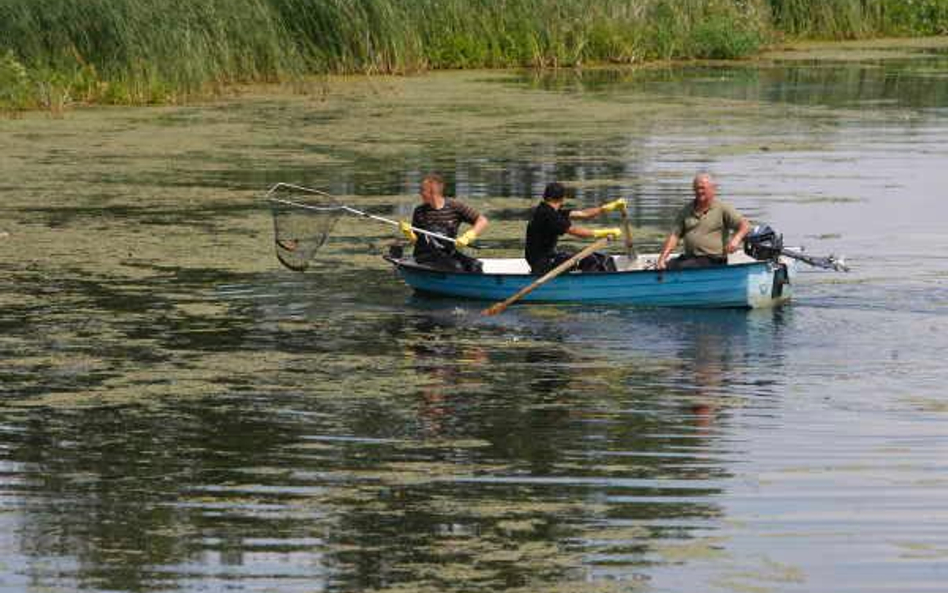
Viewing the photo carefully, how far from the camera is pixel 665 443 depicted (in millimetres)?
11414

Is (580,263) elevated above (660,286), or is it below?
above

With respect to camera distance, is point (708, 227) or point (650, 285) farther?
point (708, 227)

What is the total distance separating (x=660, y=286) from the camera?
16.5 m

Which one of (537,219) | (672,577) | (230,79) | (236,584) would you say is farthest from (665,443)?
(230,79)

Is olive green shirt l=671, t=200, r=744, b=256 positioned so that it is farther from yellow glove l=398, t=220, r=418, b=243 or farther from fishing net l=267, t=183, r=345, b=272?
fishing net l=267, t=183, r=345, b=272

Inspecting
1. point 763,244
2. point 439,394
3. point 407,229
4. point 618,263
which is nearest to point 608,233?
point 618,263

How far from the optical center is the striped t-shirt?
17609mm

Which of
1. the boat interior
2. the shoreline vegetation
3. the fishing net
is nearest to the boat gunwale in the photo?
the boat interior

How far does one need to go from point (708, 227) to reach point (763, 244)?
0.55m

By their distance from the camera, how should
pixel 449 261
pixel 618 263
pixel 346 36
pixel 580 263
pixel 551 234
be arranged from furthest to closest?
pixel 346 36 → pixel 618 263 → pixel 449 261 → pixel 580 263 → pixel 551 234

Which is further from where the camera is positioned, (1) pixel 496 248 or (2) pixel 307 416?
(1) pixel 496 248

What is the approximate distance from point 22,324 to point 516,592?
26.4 ft

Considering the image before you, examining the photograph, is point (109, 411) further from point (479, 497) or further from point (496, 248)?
point (496, 248)

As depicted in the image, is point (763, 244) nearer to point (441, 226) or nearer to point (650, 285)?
point (650, 285)
